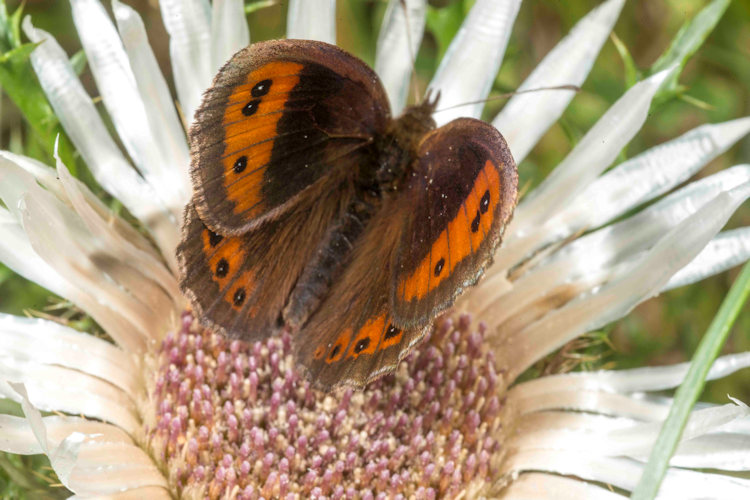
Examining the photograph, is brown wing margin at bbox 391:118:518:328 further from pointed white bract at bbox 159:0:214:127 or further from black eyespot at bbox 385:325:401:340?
pointed white bract at bbox 159:0:214:127

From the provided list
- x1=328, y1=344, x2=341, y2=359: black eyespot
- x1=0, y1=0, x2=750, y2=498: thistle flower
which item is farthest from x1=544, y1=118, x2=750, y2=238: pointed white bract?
x1=328, y1=344, x2=341, y2=359: black eyespot

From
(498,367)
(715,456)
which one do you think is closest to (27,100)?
(498,367)

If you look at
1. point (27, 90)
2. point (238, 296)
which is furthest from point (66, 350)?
point (27, 90)

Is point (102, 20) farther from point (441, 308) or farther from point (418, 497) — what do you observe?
point (418, 497)

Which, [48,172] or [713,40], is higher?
[713,40]

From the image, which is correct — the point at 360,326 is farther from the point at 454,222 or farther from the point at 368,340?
the point at 454,222

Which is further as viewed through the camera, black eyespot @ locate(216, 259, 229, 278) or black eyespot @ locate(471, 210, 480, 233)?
black eyespot @ locate(216, 259, 229, 278)

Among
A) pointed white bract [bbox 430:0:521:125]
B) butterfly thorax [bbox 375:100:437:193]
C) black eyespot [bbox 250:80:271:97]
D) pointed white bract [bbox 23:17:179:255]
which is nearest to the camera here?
black eyespot [bbox 250:80:271:97]
